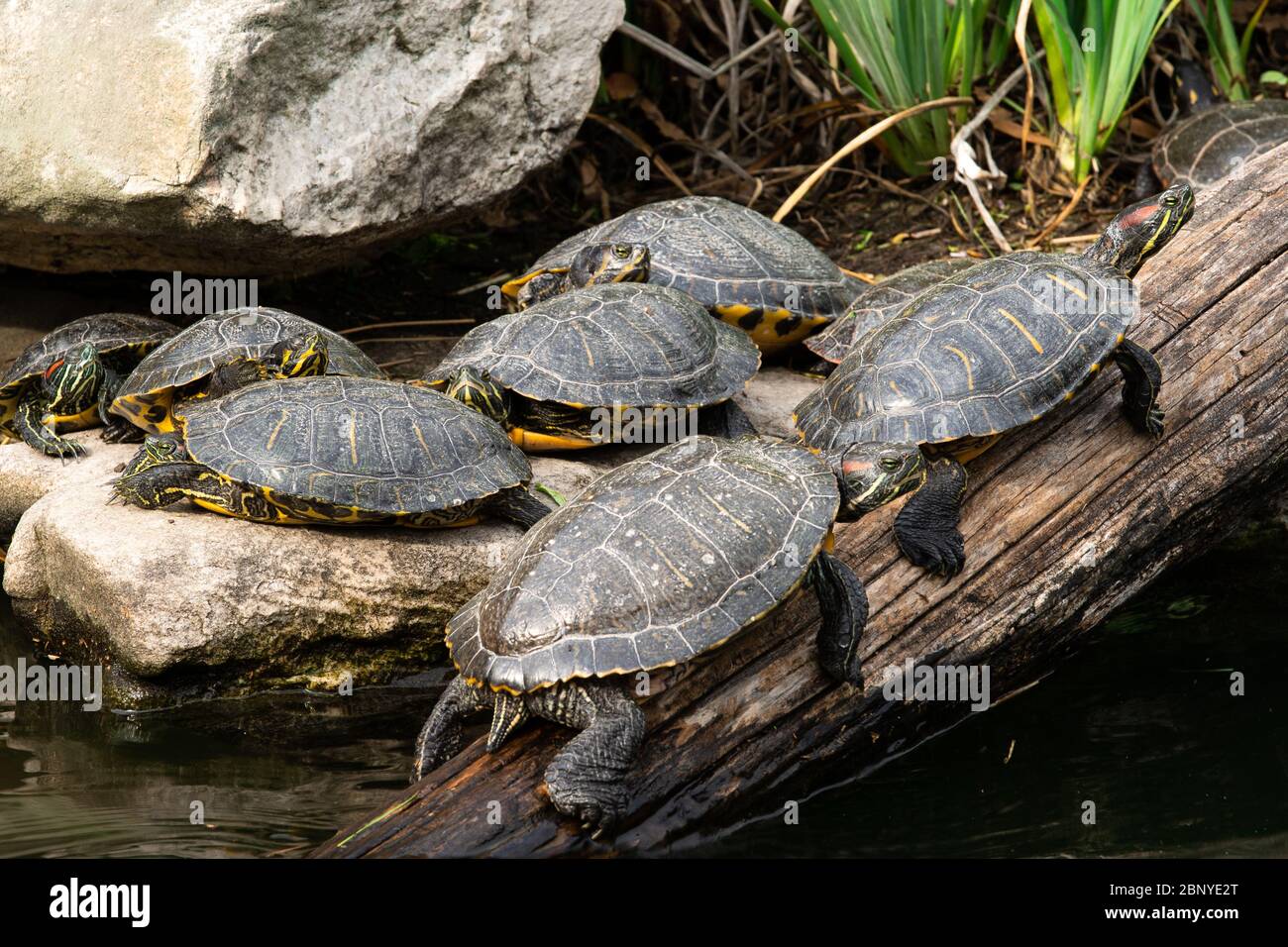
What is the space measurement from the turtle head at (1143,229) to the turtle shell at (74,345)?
15.4 feet

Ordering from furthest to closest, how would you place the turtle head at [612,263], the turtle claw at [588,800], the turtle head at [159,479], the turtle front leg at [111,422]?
the turtle head at [612,263], the turtle front leg at [111,422], the turtle head at [159,479], the turtle claw at [588,800]

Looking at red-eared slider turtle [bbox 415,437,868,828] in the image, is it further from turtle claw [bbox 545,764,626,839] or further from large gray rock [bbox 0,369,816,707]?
large gray rock [bbox 0,369,816,707]

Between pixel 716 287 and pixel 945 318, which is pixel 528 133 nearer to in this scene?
pixel 716 287

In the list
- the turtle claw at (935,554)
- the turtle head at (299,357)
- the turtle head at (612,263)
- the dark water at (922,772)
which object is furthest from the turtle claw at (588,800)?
the turtle head at (612,263)

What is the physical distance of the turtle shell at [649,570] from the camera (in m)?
3.70

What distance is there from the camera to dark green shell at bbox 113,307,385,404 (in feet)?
18.8

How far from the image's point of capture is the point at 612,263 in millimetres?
6547

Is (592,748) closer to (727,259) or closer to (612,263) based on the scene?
(612,263)

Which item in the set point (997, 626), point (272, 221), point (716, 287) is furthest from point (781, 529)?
point (272, 221)

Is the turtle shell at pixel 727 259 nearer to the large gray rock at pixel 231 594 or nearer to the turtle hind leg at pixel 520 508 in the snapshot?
the turtle hind leg at pixel 520 508

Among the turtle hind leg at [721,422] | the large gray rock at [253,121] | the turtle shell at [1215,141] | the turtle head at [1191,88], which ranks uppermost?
the turtle head at [1191,88]

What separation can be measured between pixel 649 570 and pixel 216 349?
9.58ft

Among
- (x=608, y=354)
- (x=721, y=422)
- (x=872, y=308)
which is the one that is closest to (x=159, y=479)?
(x=608, y=354)
